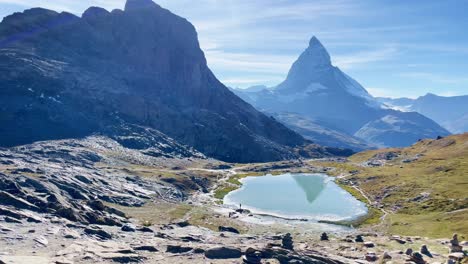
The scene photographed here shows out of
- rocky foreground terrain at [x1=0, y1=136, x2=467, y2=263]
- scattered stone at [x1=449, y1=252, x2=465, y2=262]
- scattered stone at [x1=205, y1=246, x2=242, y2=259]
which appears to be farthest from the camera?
scattered stone at [x1=449, y1=252, x2=465, y2=262]

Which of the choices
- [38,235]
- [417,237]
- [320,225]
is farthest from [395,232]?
[38,235]

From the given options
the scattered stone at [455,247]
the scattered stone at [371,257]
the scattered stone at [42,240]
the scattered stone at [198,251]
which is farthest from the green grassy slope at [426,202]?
the scattered stone at [42,240]

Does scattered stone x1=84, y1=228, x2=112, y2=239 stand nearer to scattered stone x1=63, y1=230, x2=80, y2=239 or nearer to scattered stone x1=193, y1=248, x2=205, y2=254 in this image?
scattered stone x1=63, y1=230, x2=80, y2=239

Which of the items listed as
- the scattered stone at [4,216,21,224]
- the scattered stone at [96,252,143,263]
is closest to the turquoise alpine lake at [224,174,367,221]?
the scattered stone at [96,252,143,263]

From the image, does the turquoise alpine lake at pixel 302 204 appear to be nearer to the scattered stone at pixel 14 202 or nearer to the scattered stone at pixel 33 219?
the scattered stone at pixel 14 202

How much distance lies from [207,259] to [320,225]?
3104 inches

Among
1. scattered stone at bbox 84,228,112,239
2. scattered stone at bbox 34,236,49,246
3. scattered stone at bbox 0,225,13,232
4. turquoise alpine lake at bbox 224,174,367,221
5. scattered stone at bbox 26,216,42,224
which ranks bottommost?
turquoise alpine lake at bbox 224,174,367,221

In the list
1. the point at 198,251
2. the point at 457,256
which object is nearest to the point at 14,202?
the point at 198,251

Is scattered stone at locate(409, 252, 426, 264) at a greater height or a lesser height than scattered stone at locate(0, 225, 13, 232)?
greater

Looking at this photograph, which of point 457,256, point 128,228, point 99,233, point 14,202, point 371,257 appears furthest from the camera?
point 128,228

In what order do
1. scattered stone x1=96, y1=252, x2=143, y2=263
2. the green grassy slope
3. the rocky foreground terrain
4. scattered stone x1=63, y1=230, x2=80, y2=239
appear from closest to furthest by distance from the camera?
scattered stone x1=96, y1=252, x2=143, y2=263 → the rocky foreground terrain → scattered stone x1=63, y1=230, x2=80, y2=239 → the green grassy slope

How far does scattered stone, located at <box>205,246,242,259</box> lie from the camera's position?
196 ft

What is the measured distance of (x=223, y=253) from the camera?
6000 cm

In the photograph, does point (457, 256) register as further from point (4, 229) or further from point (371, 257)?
point (4, 229)
